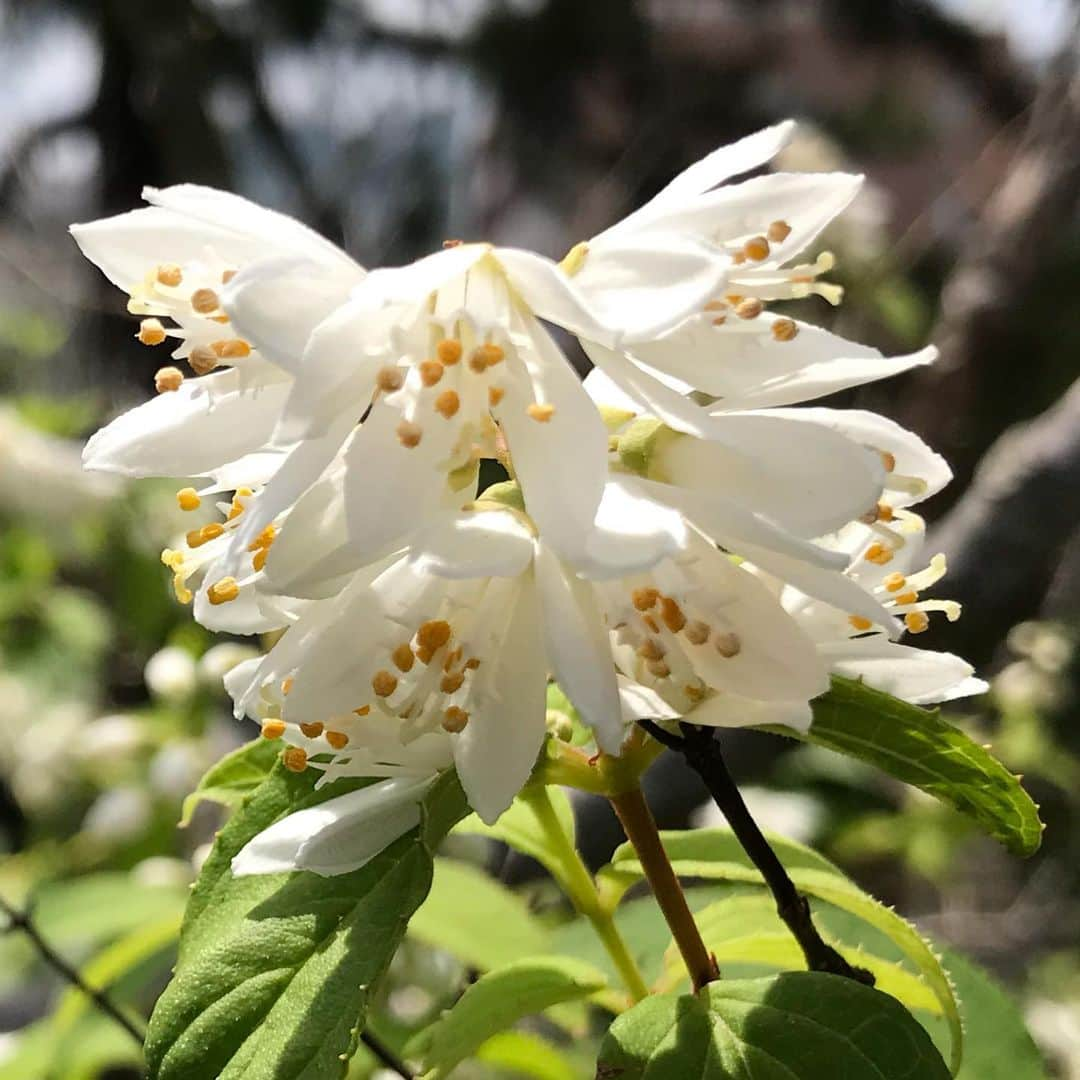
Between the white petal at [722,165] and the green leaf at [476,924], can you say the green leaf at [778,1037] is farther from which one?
the green leaf at [476,924]

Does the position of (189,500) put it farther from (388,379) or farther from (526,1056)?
(526,1056)

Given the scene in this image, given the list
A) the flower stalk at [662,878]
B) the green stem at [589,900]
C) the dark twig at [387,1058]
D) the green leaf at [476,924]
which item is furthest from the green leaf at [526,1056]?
the flower stalk at [662,878]

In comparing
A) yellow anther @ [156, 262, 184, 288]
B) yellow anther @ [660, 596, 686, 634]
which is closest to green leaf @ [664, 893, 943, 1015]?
yellow anther @ [660, 596, 686, 634]

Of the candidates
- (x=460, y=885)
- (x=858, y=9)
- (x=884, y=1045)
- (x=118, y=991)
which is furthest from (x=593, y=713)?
(x=858, y=9)

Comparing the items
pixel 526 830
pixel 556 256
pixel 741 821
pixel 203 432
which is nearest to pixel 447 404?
pixel 203 432

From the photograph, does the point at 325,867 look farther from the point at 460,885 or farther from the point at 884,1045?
the point at 460,885
